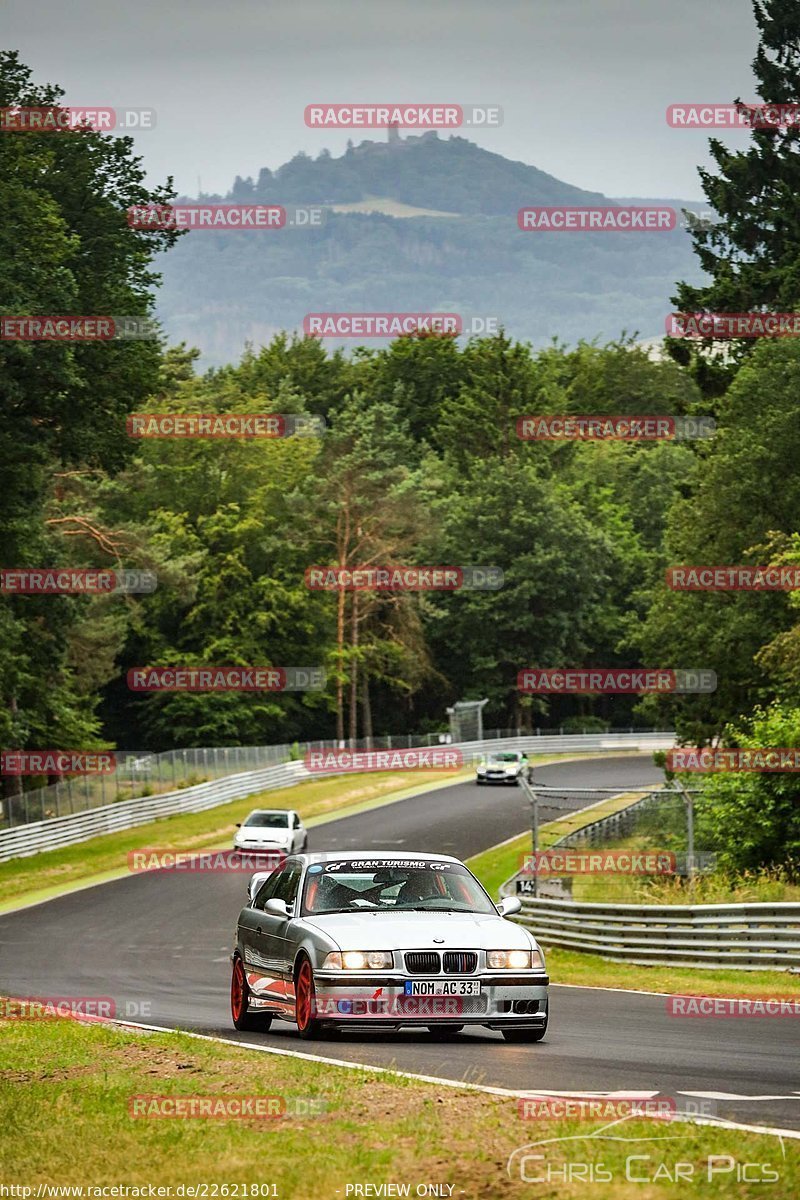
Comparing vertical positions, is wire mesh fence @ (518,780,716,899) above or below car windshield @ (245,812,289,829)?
above

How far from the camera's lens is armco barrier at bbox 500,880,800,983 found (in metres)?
22.4

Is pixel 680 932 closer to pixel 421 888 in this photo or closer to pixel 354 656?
pixel 421 888

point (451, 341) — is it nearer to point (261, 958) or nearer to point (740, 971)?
point (740, 971)

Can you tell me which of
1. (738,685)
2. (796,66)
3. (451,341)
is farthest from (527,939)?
(451,341)

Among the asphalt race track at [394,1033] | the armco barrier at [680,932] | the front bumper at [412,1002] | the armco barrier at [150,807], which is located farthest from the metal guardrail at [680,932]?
the armco barrier at [150,807]

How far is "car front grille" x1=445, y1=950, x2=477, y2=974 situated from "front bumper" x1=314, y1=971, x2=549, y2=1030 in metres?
0.07

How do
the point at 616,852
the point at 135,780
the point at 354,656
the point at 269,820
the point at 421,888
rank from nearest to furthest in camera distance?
the point at 421,888 → the point at 616,852 → the point at 269,820 → the point at 135,780 → the point at 354,656

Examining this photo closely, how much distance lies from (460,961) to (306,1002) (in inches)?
49.7

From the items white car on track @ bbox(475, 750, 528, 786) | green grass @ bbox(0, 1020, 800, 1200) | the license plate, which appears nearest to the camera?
green grass @ bbox(0, 1020, 800, 1200)

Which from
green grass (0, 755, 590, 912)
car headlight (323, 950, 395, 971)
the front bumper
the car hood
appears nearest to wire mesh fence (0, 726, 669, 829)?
green grass (0, 755, 590, 912)

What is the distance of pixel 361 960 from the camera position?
41.8 ft

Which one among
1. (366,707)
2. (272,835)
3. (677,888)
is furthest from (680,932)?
(366,707)

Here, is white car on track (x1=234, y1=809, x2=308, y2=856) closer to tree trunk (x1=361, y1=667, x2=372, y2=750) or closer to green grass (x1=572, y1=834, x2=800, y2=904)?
green grass (x1=572, y1=834, x2=800, y2=904)

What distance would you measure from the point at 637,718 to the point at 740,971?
87.5 metres
